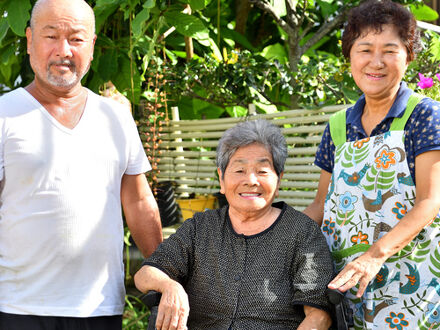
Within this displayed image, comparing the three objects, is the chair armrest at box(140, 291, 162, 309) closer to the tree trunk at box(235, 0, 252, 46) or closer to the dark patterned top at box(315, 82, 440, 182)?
the dark patterned top at box(315, 82, 440, 182)

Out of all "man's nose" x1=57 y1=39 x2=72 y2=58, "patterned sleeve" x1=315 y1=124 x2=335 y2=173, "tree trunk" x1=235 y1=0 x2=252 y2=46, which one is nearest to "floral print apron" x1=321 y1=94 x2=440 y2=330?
"patterned sleeve" x1=315 y1=124 x2=335 y2=173

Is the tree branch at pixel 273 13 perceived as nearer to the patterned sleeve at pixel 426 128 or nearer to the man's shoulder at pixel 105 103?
the man's shoulder at pixel 105 103

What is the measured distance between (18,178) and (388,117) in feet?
4.13

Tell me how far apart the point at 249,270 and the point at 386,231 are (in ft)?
1.68

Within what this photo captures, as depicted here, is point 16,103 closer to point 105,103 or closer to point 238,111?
point 105,103

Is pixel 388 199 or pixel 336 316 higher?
pixel 388 199

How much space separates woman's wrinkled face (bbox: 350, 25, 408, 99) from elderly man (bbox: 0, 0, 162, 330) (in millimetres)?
933

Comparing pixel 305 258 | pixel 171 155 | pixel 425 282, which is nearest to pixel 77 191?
pixel 305 258

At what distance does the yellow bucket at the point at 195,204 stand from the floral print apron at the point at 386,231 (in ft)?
7.73

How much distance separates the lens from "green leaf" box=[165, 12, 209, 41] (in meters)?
3.74

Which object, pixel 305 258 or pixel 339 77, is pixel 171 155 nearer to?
pixel 339 77

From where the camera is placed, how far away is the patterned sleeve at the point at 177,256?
2184 mm

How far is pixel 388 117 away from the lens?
6.41 feet

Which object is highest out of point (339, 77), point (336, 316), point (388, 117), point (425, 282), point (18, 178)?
point (339, 77)
